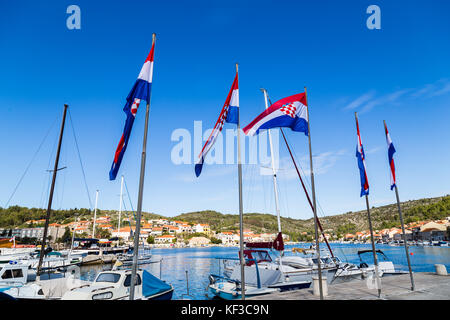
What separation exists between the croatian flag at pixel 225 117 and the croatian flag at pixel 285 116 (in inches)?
49.4

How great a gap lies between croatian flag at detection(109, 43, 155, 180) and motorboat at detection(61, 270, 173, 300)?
23.2ft

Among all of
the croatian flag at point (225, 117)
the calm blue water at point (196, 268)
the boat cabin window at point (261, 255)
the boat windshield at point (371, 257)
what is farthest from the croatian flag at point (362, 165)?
the calm blue water at point (196, 268)

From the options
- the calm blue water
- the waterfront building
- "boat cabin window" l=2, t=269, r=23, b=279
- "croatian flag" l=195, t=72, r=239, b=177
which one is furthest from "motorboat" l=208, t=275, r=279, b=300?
the waterfront building

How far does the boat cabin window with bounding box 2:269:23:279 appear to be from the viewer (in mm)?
17297

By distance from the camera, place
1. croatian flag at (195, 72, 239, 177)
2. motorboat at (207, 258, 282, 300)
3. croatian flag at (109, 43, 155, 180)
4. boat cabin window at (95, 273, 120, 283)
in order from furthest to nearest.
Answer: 1. motorboat at (207, 258, 282, 300)
2. boat cabin window at (95, 273, 120, 283)
3. croatian flag at (195, 72, 239, 177)
4. croatian flag at (109, 43, 155, 180)

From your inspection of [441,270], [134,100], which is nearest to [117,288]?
[134,100]

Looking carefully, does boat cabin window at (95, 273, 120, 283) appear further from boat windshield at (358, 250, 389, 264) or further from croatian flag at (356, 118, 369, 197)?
boat windshield at (358, 250, 389, 264)

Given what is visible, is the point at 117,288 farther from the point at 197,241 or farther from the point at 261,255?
the point at 197,241

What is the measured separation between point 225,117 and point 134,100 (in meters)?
3.75

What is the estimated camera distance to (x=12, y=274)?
1748 centimetres
